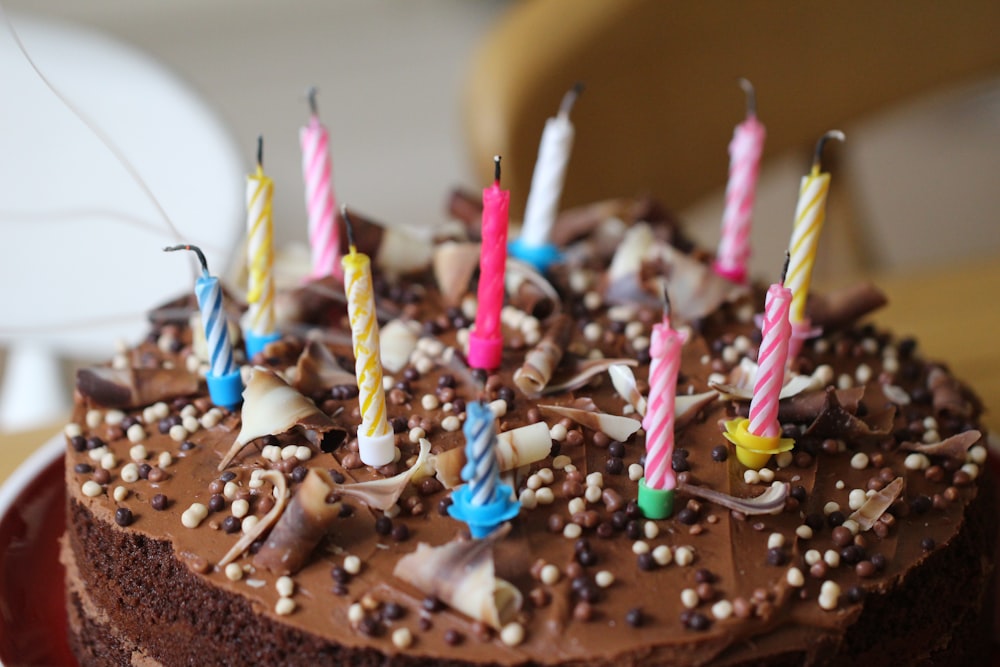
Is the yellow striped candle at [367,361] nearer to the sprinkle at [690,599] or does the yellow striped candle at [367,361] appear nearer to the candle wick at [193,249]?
the candle wick at [193,249]

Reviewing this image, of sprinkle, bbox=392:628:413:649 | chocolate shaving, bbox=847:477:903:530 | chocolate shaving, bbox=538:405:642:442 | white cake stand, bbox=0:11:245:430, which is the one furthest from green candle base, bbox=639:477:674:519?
white cake stand, bbox=0:11:245:430

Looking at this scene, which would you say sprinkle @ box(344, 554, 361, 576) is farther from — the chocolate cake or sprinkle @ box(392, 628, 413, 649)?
sprinkle @ box(392, 628, 413, 649)

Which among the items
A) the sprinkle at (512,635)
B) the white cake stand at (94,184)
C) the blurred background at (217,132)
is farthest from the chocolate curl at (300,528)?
the white cake stand at (94,184)

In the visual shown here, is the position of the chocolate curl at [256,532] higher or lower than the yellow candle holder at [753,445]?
lower

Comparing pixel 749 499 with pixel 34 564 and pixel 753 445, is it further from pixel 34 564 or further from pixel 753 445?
pixel 34 564

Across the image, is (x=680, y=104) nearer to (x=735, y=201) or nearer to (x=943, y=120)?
(x=735, y=201)

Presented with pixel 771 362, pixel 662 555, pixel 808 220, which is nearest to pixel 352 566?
pixel 662 555

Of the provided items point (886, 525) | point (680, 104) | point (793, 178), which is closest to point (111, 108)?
point (680, 104)
